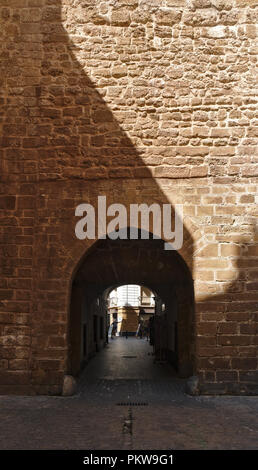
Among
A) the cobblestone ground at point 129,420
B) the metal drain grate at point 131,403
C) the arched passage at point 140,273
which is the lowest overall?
the metal drain grate at point 131,403

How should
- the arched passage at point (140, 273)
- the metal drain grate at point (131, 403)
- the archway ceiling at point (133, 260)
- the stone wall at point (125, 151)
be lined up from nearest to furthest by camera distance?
the metal drain grate at point (131, 403), the stone wall at point (125, 151), the arched passage at point (140, 273), the archway ceiling at point (133, 260)

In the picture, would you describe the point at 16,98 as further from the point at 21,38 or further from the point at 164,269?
the point at 164,269

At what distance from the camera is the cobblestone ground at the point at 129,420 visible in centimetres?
389

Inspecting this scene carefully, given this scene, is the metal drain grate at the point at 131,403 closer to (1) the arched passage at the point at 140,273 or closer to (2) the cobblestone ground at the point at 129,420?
(2) the cobblestone ground at the point at 129,420

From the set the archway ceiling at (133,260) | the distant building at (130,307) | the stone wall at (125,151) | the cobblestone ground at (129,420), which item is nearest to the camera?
the cobblestone ground at (129,420)

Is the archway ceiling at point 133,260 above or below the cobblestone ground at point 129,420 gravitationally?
above

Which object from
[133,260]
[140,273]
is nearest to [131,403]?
[133,260]

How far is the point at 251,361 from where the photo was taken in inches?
245

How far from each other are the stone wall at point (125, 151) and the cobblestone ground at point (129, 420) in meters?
0.63

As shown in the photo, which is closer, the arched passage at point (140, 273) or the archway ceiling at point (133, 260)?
the arched passage at point (140, 273)

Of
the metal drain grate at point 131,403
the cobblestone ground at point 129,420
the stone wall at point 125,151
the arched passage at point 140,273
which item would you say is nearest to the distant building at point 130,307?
the arched passage at point 140,273

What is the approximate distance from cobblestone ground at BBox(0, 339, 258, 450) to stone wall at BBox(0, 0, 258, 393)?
632 millimetres

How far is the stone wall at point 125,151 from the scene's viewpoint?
635 centimetres

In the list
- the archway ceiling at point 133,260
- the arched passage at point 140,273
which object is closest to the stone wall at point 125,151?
the arched passage at point 140,273
